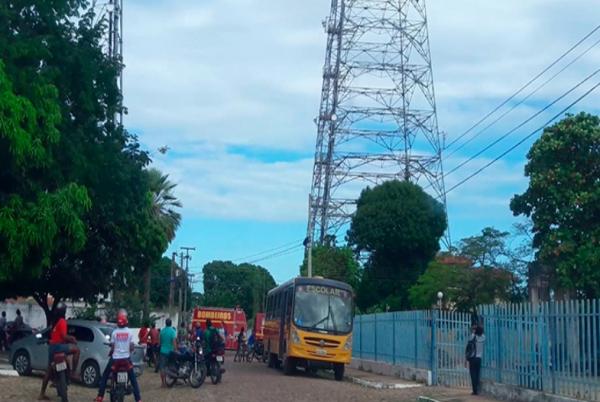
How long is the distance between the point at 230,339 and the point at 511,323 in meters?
42.8

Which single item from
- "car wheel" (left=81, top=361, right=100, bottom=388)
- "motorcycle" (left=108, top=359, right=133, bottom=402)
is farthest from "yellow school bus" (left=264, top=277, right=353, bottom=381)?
"motorcycle" (left=108, top=359, right=133, bottom=402)

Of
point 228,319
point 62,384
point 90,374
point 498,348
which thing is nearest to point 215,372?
point 90,374

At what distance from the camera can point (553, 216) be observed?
36.1 meters

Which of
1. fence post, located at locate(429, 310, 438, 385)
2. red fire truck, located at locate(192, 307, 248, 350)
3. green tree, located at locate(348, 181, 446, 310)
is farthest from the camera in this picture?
red fire truck, located at locate(192, 307, 248, 350)

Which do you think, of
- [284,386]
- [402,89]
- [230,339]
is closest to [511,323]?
[284,386]

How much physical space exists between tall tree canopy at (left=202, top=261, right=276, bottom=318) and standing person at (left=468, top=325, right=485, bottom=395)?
9263cm

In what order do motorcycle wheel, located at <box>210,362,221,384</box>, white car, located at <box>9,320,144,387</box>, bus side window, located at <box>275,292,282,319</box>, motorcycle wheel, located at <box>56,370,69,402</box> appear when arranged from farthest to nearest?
bus side window, located at <box>275,292,282,319</box> < motorcycle wheel, located at <box>210,362,221,384</box> < white car, located at <box>9,320,144,387</box> < motorcycle wheel, located at <box>56,370,69,402</box>

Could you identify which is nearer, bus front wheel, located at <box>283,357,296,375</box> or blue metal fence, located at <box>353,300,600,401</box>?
blue metal fence, located at <box>353,300,600,401</box>

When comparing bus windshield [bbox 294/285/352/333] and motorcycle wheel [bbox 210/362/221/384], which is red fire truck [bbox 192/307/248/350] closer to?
bus windshield [bbox 294/285/352/333]

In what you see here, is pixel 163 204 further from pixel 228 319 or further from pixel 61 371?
pixel 61 371

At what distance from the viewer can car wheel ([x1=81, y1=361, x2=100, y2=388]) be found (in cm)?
2312

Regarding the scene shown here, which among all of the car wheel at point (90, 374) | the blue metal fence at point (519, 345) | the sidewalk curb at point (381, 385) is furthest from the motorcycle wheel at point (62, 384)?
the sidewalk curb at point (381, 385)

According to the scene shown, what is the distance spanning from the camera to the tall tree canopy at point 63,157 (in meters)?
22.3

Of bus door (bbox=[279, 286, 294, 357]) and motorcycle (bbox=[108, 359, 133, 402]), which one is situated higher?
bus door (bbox=[279, 286, 294, 357])
